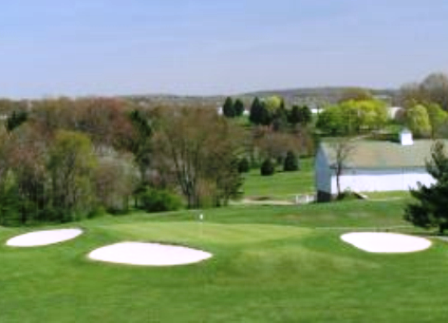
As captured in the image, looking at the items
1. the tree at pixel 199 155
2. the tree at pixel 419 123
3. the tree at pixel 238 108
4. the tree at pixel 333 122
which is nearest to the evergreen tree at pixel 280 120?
the tree at pixel 333 122

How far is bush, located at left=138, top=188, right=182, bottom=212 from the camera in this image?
67.2 meters

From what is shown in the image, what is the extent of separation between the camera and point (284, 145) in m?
114

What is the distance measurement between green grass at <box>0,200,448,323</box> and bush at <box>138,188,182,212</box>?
1670 inches

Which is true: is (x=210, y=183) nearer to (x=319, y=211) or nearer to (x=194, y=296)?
(x=319, y=211)

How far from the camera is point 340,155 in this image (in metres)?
76.7

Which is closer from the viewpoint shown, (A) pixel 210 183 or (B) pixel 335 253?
(B) pixel 335 253

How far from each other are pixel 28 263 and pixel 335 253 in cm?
739

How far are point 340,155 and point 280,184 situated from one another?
63.6ft

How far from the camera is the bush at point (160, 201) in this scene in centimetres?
6725

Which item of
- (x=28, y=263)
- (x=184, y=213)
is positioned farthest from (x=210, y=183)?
(x=28, y=263)

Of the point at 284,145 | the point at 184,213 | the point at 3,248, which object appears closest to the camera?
the point at 3,248

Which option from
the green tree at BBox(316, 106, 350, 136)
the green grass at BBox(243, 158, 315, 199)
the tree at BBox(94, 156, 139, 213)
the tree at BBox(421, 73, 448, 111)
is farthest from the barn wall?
the tree at BBox(421, 73, 448, 111)

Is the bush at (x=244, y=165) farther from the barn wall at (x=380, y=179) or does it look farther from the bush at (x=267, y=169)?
the barn wall at (x=380, y=179)

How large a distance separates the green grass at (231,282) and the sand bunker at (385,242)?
45cm
